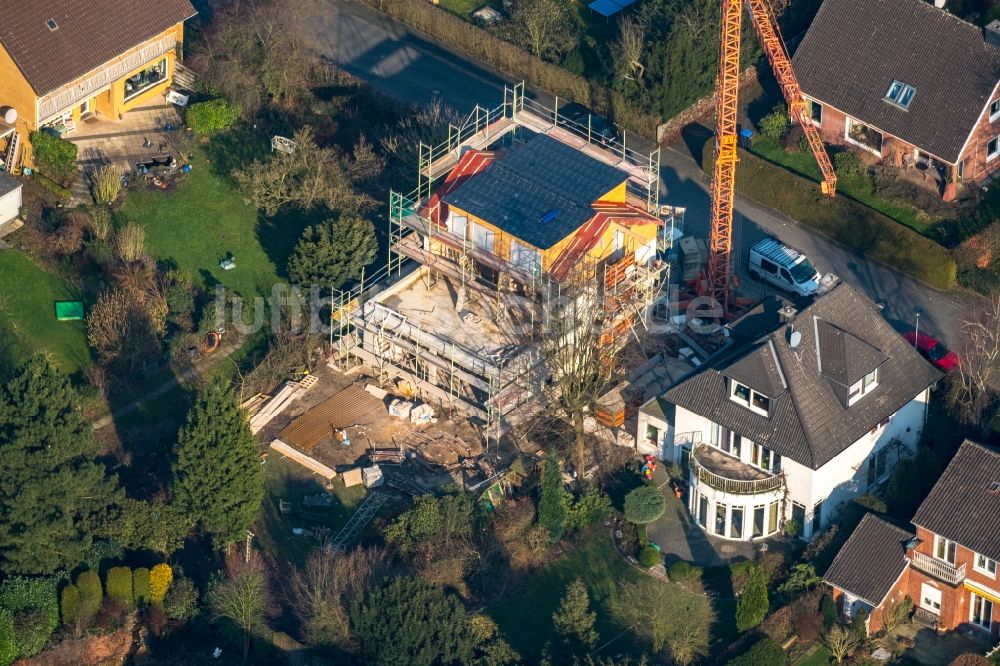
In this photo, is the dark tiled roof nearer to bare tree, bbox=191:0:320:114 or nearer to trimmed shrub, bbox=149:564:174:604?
bare tree, bbox=191:0:320:114

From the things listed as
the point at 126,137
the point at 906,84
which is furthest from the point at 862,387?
the point at 126,137

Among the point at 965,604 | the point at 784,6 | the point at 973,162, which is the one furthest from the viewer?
the point at 784,6

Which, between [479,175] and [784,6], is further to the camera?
[784,6]

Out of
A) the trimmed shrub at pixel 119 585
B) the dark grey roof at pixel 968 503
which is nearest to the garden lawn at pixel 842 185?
the dark grey roof at pixel 968 503

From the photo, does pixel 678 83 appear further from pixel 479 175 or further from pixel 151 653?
pixel 151 653

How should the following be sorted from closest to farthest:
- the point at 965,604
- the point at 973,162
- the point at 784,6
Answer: the point at 965,604
the point at 973,162
the point at 784,6

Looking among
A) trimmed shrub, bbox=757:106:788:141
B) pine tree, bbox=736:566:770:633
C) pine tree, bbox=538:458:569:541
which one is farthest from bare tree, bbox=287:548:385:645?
trimmed shrub, bbox=757:106:788:141

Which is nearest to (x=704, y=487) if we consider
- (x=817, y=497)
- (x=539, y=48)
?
(x=817, y=497)

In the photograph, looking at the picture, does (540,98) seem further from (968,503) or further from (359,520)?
(968,503)
